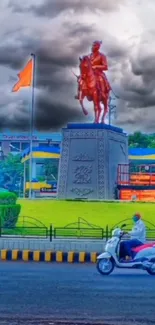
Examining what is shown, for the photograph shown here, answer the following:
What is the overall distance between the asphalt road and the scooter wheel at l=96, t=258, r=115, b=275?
134 mm

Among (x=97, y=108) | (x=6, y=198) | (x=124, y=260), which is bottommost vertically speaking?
(x=124, y=260)

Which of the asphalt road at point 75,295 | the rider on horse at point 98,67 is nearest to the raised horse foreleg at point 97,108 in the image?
the rider on horse at point 98,67

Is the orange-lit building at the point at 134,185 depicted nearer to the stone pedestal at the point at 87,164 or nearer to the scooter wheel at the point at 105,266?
the stone pedestal at the point at 87,164

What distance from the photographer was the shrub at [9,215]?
23.6 meters

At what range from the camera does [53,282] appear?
14.0 m

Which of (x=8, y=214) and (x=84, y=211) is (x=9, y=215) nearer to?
(x=8, y=214)

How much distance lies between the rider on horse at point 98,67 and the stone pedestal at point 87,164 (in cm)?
178

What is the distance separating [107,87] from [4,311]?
25493mm

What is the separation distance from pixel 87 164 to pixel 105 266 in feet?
60.2

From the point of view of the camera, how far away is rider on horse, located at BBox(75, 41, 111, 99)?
34.6 meters

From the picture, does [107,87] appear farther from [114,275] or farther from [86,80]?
[114,275]

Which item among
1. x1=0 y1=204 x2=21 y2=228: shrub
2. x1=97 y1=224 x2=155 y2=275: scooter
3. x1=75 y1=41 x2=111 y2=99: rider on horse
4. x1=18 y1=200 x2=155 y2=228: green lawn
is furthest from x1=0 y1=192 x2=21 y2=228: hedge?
x1=75 y1=41 x2=111 y2=99: rider on horse

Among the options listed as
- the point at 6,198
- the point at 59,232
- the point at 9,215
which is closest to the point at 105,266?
the point at 59,232

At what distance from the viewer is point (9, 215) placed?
23703mm
